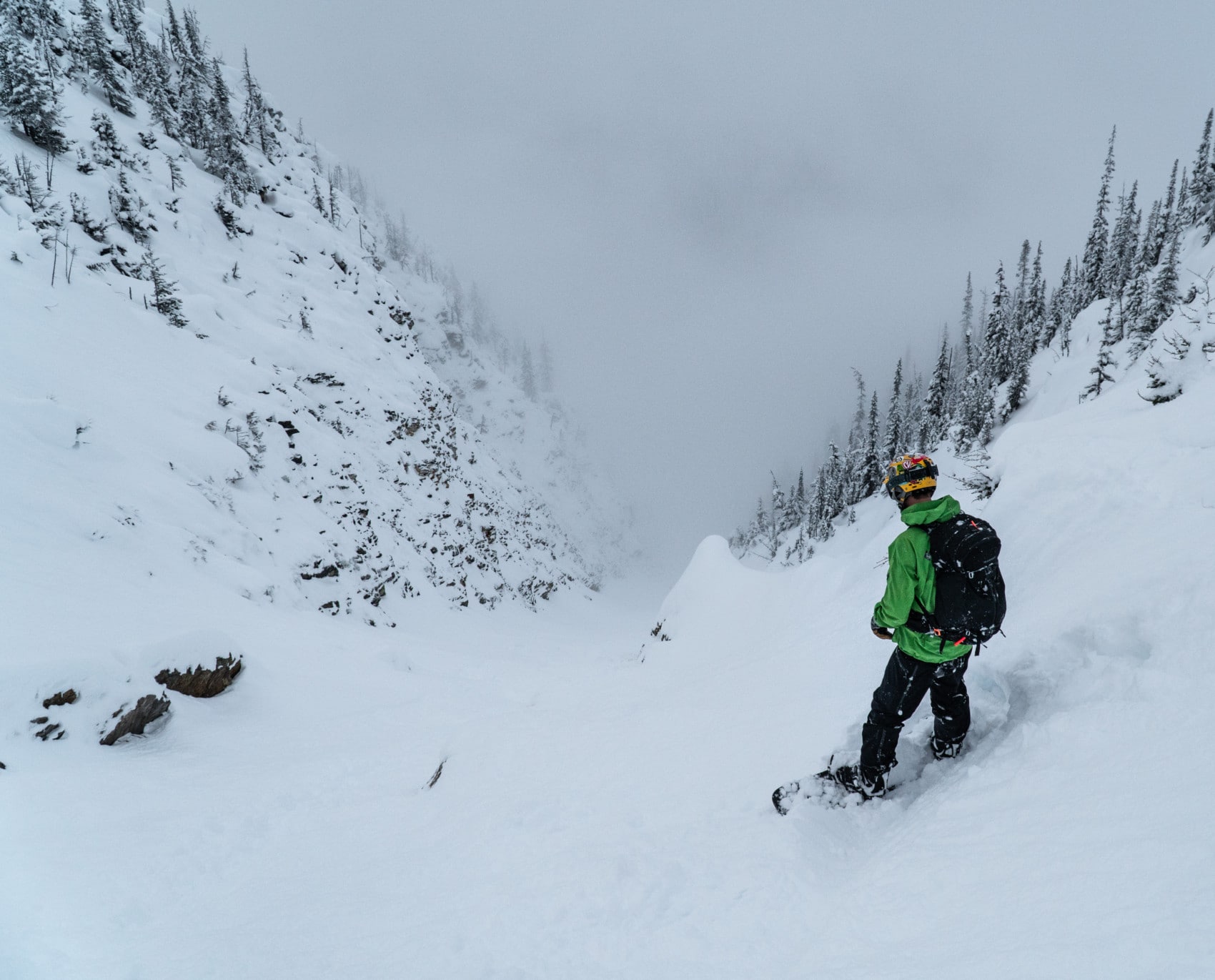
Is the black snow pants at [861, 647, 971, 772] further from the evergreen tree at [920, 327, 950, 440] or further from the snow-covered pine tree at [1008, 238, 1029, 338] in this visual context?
the snow-covered pine tree at [1008, 238, 1029, 338]

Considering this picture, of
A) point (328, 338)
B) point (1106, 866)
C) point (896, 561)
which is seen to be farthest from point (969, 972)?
point (328, 338)

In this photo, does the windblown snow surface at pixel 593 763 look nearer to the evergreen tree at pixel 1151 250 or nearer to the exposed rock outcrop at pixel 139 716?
the exposed rock outcrop at pixel 139 716

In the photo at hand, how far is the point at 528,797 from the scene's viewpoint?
19.7 ft

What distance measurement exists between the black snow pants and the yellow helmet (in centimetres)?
124

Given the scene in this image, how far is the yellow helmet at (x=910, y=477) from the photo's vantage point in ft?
12.2

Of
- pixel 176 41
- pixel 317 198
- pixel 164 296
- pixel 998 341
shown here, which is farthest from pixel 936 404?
pixel 176 41

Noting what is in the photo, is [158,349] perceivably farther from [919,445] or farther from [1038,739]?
[919,445]

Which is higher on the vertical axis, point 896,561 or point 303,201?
point 303,201

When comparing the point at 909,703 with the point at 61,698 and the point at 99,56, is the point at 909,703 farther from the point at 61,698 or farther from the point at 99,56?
the point at 99,56

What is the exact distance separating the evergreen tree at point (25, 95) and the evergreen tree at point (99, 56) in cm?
696

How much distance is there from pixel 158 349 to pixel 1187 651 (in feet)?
80.2

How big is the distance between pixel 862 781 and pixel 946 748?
0.70m

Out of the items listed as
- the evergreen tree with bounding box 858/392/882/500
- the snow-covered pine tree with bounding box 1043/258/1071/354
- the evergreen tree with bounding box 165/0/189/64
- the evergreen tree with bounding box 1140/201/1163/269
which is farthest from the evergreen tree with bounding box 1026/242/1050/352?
the evergreen tree with bounding box 165/0/189/64

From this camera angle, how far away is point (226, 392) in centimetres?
1809
